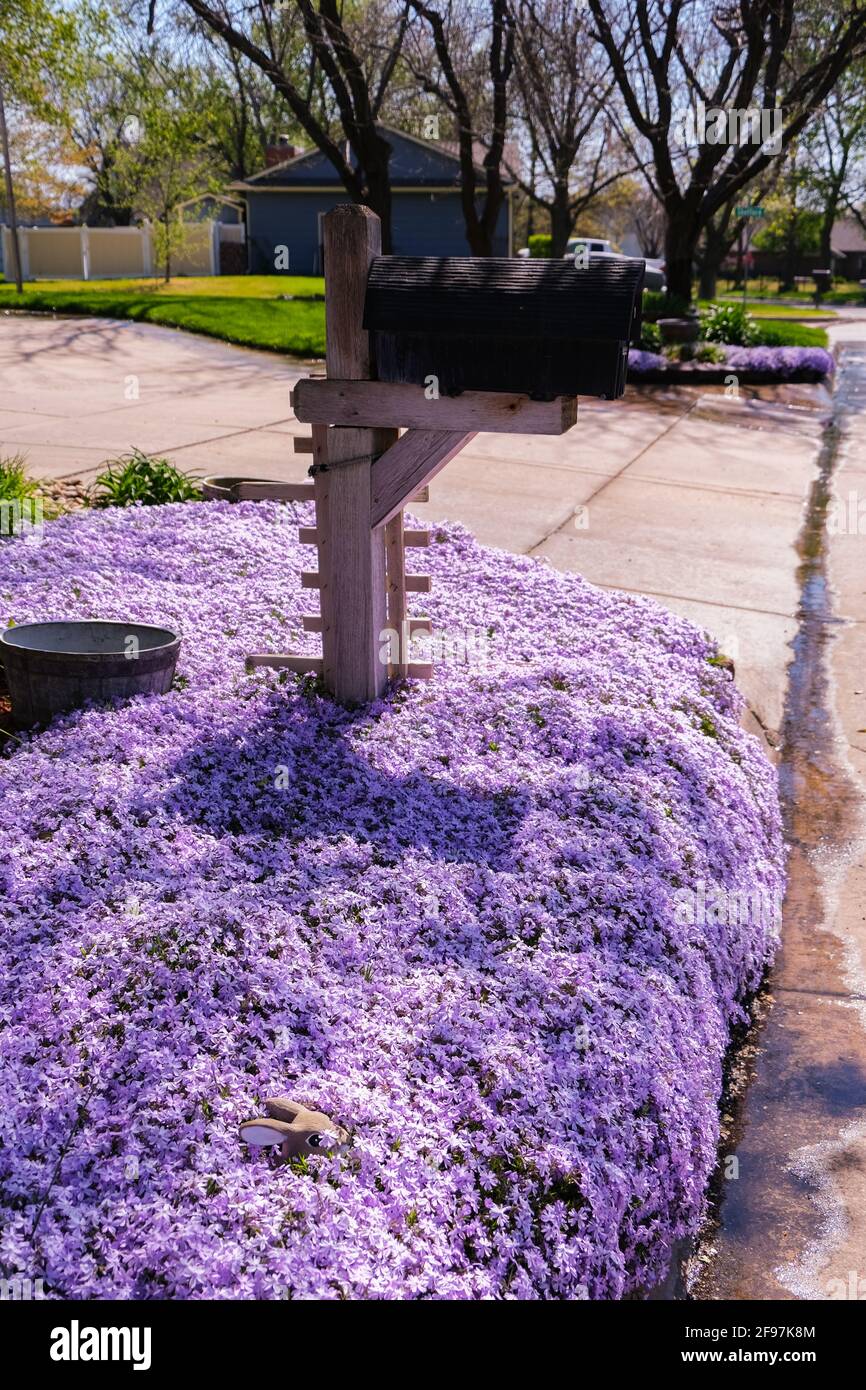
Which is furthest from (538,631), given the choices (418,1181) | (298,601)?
(418,1181)

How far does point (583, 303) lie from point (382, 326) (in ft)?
2.53

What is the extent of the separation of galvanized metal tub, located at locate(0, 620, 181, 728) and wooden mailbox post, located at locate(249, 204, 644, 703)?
55cm

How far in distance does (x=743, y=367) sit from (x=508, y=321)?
50.8 feet

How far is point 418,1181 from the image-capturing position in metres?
2.72

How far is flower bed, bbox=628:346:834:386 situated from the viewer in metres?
17.9

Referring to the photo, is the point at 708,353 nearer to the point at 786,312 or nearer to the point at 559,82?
the point at 559,82

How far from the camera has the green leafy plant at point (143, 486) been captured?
8.30 m

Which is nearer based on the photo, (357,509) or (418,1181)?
(418,1181)

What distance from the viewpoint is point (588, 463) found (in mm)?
11469
